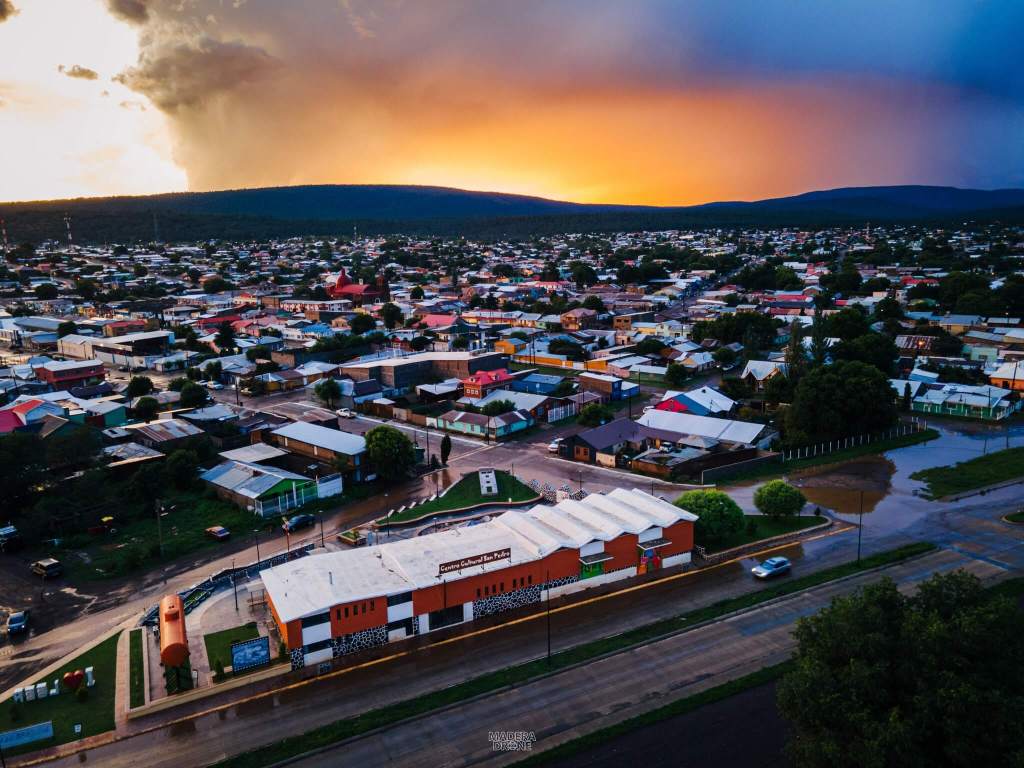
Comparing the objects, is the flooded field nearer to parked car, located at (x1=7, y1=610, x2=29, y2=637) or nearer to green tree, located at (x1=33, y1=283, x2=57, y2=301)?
parked car, located at (x1=7, y1=610, x2=29, y2=637)

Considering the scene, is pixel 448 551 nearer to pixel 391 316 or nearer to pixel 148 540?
pixel 148 540

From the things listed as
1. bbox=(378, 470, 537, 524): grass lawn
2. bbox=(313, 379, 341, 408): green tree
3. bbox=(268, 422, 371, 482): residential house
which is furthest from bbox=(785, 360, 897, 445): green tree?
bbox=(313, 379, 341, 408): green tree

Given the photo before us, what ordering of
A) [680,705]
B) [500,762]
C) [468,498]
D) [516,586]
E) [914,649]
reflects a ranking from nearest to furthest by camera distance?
1. [914,649]
2. [500,762]
3. [680,705]
4. [516,586]
5. [468,498]

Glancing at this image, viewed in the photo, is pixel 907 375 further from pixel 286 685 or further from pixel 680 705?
pixel 286 685

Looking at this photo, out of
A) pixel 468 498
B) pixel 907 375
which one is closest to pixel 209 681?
pixel 468 498

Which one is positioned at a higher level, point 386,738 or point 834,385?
point 834,385

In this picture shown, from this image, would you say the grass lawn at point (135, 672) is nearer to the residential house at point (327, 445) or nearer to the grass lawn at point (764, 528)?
the residential house at point (327, 445)

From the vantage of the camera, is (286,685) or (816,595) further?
(816,595)
